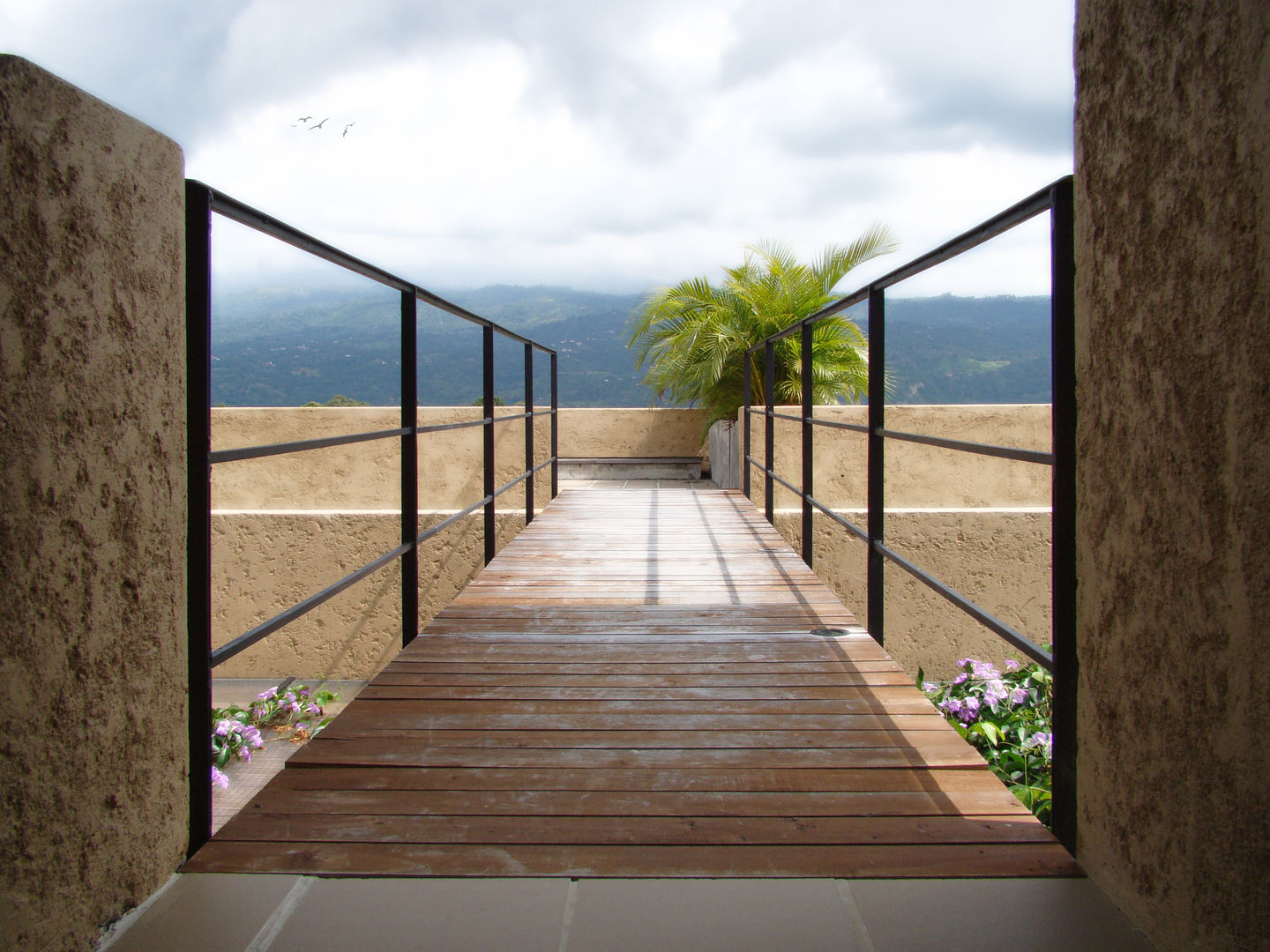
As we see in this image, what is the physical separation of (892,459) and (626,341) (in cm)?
328

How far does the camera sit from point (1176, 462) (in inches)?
30.8

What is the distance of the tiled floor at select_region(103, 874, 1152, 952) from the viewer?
2.81ft

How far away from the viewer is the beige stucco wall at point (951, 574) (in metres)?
4.36

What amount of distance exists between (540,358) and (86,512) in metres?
33.3

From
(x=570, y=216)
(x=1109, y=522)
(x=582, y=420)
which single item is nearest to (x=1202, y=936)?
(x=1109, y=522)

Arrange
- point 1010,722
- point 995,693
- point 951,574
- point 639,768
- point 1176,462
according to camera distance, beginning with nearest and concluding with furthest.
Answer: point 1176,462, point 639,768, point 1010,722, point 995,693, point 951,574

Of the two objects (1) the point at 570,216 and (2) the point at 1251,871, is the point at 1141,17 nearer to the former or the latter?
(2) the point at 1251,871

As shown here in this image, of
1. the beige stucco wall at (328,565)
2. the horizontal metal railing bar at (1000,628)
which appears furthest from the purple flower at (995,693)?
the beige stucco wall at (328,565)

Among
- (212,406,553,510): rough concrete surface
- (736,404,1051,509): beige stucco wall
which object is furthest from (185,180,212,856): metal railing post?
(212,406,553,510): rough concrete surface

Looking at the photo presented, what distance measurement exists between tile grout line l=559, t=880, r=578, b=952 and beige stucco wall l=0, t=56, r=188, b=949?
1.56 ft

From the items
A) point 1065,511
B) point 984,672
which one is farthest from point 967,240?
point 984,672

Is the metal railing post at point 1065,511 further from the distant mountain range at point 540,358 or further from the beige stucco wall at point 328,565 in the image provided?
the distant mountain range at point 540,358

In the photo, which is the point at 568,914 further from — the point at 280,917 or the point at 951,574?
the point at 951,574

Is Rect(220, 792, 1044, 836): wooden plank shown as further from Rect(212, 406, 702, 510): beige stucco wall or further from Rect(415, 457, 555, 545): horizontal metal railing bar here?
Rect(212, 406, 702, 510): beige stucco wall
